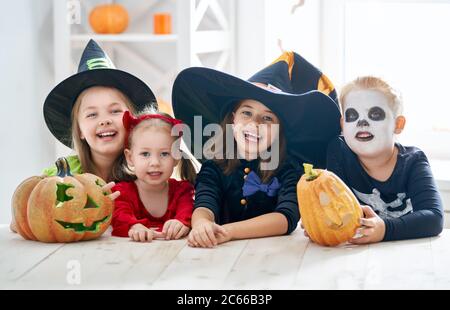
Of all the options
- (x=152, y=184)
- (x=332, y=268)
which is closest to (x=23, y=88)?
(x=152, y=184)

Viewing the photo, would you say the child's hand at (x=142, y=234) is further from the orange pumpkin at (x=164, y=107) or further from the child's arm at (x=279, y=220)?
the orange pumpkin at (x=164, y=107)

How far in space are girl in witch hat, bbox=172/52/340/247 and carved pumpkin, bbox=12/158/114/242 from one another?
0.23 metres

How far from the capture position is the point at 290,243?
6.46ft

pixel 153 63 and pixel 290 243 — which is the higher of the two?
pixel 153 63

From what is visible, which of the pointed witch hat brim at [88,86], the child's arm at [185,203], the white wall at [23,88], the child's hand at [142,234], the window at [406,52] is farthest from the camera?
the window at [406,52]

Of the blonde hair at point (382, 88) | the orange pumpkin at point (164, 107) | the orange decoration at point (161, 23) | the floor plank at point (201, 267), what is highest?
the orange decoration at point (161, 23)

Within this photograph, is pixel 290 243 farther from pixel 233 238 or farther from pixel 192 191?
pixel 192 191

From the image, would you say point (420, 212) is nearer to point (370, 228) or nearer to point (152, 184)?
point (370, 228)

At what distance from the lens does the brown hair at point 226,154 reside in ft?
6.99

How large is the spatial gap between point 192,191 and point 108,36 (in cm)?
136

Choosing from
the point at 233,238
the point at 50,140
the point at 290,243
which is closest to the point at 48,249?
the point at 233,238

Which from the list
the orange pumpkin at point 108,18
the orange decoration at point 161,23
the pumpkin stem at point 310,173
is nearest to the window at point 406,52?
the orange decoration at point 161,23

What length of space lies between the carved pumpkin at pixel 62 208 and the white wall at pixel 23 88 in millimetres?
1268

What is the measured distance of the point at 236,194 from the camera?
2145 millimetres
